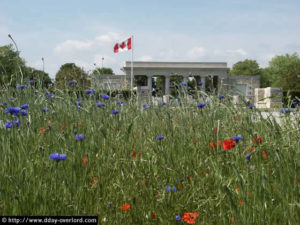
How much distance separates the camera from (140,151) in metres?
3.49

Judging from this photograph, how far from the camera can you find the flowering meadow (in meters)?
2.02

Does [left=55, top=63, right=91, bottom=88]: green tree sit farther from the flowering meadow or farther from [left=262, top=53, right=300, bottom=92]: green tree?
[left=262, top=53, right=300, bottom=92]: green tree

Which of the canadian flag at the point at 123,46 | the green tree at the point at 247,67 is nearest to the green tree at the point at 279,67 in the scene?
the green tree at the point at 247,67

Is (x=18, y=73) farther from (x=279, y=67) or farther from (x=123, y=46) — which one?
(x=279, y=67)

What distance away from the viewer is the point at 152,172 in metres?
2.94

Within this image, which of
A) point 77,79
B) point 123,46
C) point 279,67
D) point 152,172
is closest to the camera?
point 152,172

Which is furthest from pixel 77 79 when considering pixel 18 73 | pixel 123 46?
pixel 123 46

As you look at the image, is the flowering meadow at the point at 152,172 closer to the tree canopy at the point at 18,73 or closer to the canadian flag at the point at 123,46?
the tree canopy at the point at 18,73

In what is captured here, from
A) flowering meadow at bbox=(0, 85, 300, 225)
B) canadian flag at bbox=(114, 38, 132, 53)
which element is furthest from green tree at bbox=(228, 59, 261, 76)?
flowering meadow at bbox=(0, 85, 300, 225)

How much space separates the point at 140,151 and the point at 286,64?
81.7 m

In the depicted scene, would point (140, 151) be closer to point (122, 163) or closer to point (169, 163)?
point (122, 163)

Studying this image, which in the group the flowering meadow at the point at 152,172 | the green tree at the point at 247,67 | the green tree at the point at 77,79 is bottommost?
the flowering meadow at the point at 152,172

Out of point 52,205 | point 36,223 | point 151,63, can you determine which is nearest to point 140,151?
point 52,205

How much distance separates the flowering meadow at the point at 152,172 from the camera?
2.02 metres
